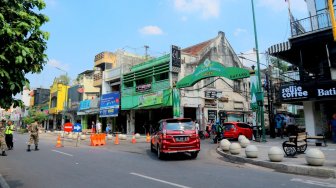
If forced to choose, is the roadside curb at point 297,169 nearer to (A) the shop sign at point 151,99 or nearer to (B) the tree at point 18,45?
(B) the tree at point 18,45

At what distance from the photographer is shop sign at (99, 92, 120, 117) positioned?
3606cm

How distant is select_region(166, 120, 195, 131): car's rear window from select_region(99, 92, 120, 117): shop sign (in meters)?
23.4

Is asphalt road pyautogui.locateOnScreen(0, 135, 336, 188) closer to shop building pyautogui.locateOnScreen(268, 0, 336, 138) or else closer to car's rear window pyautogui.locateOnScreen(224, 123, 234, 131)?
shop building pyautogui.locateOnScreen(268, 0, 336, 138)

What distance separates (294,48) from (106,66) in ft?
103

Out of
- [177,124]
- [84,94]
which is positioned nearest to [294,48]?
[177,124]

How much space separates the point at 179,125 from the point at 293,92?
10.00m

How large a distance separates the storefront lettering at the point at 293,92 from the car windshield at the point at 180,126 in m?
9.36

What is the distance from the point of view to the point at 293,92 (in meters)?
18.8

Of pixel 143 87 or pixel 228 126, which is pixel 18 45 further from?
pixel 143 87

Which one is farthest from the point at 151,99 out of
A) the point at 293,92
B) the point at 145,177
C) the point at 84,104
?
the point at 145,177

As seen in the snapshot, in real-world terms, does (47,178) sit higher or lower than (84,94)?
lower

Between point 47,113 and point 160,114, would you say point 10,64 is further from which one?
point 47,113

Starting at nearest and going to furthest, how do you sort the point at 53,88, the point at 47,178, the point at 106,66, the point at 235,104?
the point at 47,178, the point at 235,104, the point at 106,66, the point at 53,88

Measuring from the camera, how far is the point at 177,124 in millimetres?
13156
